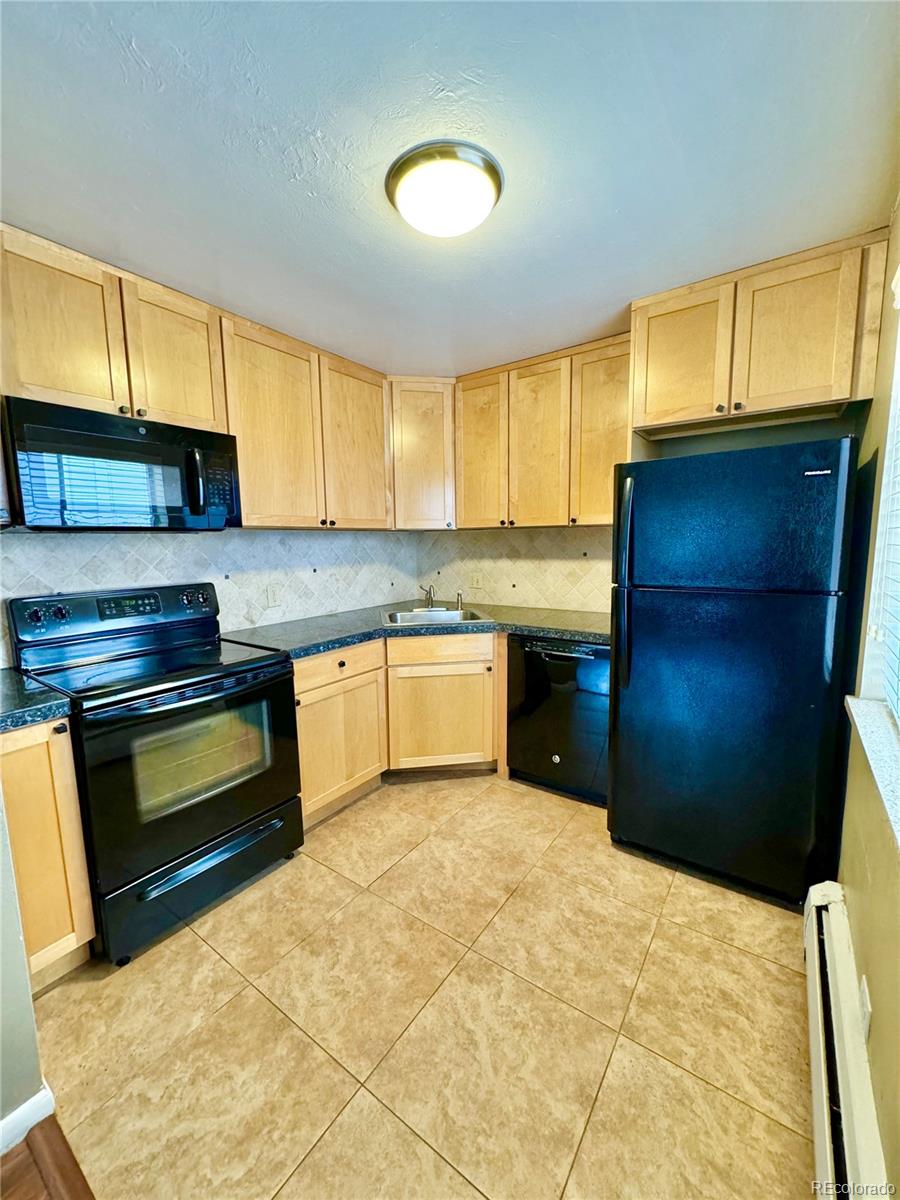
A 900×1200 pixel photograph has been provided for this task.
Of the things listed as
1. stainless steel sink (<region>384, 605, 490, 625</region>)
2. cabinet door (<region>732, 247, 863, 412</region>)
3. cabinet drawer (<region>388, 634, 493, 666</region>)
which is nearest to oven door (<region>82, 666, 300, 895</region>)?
cabinet drawer (<region>388, 634, 493, 666</region>)

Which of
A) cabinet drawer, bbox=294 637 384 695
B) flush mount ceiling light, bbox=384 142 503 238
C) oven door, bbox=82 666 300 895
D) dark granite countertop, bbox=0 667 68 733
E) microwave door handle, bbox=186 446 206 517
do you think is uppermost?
flush mount ceiling light, bbox=384 142 503 238

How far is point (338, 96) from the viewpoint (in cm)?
105

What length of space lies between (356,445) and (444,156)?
1542 mm

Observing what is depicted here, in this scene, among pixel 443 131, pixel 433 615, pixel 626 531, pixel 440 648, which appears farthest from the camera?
pixel 433 615

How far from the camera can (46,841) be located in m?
1.36

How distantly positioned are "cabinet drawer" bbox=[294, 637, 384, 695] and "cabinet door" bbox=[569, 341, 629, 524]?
1.27 meters

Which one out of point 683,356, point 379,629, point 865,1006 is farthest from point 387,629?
point 865,1006

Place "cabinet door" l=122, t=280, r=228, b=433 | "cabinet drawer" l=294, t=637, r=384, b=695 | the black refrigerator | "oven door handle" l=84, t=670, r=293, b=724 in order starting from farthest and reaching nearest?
1. "cabinet drawer" l=294, t=637, r=384, b=695
2. "cabinet door" l=122, t=280, r=228, b=433
3. the black refrigerator
4. "oven door handle" l=84, t=670, r=293, b=724

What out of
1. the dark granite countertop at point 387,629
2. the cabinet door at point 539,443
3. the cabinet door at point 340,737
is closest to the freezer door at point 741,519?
the dark granite countertop at point 387,629

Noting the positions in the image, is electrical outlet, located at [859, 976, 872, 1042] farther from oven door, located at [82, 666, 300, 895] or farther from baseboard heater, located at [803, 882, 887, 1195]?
oven door, located at [82, 666, 300, 895]

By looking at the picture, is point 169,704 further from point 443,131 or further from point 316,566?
point 443,131

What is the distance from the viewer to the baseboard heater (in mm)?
836

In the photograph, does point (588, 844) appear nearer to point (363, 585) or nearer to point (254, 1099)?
point (254, 1099)

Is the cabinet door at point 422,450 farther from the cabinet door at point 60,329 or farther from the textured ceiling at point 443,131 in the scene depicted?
the cabinet door at point 60,329
